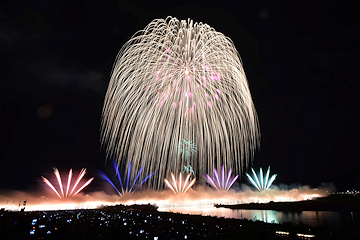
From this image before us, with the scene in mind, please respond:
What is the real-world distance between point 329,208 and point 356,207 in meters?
9.97

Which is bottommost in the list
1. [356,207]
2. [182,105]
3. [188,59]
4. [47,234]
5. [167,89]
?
[47,234]

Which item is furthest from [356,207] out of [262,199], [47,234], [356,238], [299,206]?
[47,234]

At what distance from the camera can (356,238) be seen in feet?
85.1

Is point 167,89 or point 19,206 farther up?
point 167,89

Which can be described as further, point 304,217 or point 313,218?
point 304,217

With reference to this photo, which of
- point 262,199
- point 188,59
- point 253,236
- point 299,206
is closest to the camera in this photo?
point 253,236

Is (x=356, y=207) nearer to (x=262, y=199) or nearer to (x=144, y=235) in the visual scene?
(x=262, y=199)

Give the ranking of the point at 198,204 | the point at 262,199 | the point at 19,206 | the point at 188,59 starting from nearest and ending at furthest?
the point at 188,59 → the point at 19,206 → the point at 262,199 → the point at 198,204

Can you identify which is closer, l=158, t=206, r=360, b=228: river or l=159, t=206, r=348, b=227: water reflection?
l=158, t=206, r=360, b=228: river

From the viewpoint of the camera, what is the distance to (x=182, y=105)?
1350 inches

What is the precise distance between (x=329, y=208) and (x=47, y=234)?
104 m

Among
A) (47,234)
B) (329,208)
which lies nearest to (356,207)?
(329,208)

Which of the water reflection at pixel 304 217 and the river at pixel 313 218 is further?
the water reflection at pixel 304 217

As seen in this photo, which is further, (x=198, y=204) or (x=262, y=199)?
(x=198, y=204)
